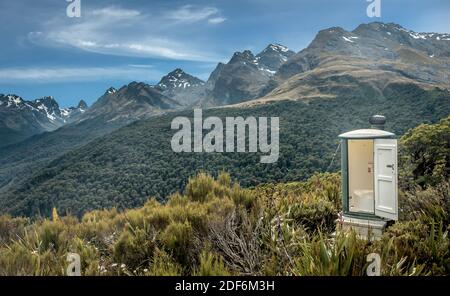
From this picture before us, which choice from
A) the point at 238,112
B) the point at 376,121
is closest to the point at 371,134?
the point at 376,121

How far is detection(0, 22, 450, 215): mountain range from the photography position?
21.3m

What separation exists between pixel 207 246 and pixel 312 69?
114 metres

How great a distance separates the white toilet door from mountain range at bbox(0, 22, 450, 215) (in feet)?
→ 6.33

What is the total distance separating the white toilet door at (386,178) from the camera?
495cm

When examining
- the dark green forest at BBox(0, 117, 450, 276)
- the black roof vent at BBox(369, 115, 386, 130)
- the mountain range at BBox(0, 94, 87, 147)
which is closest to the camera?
the dark green forest at BBox(0, 117, 450, 276)

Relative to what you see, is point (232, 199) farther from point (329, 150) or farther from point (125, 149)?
point (125, 149)

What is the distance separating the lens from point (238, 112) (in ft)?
228

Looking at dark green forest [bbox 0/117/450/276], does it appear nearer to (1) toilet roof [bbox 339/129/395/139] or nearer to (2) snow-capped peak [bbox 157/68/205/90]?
(1) toilet roof [bbox 339/129/395/139]

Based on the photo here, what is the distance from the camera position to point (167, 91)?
6678 inches

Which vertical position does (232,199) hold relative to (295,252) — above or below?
above

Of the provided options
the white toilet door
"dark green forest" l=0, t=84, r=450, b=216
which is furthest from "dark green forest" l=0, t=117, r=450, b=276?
"dark green forest" l=0, t=84, r=450, b=216

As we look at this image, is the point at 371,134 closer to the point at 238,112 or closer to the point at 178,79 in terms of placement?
the point at 178,79

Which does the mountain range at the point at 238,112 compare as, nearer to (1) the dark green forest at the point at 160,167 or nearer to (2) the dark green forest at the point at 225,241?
(1) the dark green forest at the point at 160,167
